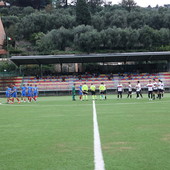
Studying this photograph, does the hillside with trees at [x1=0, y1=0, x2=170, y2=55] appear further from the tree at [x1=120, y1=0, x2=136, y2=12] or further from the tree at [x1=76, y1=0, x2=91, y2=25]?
the tree at [x1=120, y1=0, x2=136, y2=12]

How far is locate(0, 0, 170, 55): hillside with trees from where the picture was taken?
85000 mm

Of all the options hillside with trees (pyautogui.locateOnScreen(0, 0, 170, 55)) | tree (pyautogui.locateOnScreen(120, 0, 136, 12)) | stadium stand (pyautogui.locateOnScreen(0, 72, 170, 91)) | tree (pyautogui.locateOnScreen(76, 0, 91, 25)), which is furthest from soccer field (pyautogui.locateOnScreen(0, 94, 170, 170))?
tree (pyautogui.locateOnScreen(120, 0, 136, 12))

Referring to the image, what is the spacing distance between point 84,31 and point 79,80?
37.2 metres

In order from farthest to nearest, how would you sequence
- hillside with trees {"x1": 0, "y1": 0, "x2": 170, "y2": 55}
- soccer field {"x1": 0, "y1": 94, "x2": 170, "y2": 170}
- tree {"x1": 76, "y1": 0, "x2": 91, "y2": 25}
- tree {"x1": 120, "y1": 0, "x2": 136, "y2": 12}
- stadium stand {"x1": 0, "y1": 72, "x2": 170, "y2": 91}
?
1. tree {"x1": 120, "y1": 0, "x2": 136, "y2": 12}
2. tree {"x1": 76, "y1": 0, "x2": 91, "y2": 25}
3. hillside with trees {"x1": 0, "y1": 0, "x2": 170, "y2": 55}
4. stadium stand {"x1": 0, "y1": 72, "x2": 170, "y2": 91}
5. soccer field {"x1": 0, "y1": 94, "x2": 170, "y2": 170}

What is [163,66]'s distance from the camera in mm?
57656

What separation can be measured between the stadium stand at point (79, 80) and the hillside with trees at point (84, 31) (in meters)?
21.6

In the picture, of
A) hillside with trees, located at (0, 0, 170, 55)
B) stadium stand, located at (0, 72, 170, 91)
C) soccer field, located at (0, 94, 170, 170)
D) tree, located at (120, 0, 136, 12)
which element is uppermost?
tree, located at (120, 0, 136, 12)

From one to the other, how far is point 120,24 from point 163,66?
48.3 m

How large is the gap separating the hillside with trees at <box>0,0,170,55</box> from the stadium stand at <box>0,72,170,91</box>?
21636 millimetres

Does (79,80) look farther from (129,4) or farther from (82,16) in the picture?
(129,4)

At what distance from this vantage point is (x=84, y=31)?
89250mm

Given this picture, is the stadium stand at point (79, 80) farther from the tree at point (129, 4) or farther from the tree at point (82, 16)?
the tree at point (129, 4)

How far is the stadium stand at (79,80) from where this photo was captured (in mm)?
52594

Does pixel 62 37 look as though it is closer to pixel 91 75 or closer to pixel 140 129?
pixel 91 75
